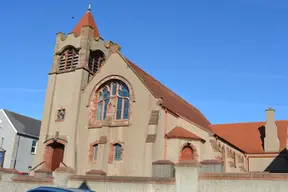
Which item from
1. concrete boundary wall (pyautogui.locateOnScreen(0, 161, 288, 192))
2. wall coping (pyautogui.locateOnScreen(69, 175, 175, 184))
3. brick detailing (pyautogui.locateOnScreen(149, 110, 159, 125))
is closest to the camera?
concrete boundary wall (pyautogui.locateOnScreen(0, 161, 288, 192))

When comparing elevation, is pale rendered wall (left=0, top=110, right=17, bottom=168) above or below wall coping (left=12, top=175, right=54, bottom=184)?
above

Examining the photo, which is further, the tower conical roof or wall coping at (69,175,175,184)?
the tower conical roof

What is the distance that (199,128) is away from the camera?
94.6ft

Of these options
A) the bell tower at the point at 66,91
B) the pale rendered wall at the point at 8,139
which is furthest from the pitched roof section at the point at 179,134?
the pale rendered wall at the point at 8,139

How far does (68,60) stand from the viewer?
3083 centimetres

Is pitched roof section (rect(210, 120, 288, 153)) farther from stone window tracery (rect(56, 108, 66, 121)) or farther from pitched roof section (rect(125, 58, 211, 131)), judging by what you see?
stone window tracery (rect(56, 108, 66, 121))

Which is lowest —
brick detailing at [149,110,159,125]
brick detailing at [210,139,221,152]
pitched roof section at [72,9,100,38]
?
brick detailing at [210,139,221,152]

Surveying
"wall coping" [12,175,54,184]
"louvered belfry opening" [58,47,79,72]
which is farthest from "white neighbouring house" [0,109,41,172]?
"wall coping" [12,175,54,184]

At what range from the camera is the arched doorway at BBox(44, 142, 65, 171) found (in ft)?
92.6

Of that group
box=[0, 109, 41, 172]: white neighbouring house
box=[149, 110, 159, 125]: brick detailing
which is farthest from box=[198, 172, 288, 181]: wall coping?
box=[0, 109, 41, 172]: white neighbouring house

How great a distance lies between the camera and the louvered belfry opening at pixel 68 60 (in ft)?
99.5

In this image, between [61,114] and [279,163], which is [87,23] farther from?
[279,163]

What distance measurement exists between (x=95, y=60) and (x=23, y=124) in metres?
18.6

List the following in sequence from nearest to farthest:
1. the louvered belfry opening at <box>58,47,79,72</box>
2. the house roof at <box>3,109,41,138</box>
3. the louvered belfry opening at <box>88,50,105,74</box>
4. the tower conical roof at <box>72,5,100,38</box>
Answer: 1. the louvered belfry opening at <box>58,47,79,72</box>
2. the louvered belfry opening at <box>88,50,105,74</box>
3. the tower conical roof at <box>72,5,100,38</box>
4. the house roof at <box>3,109,41,138</box>
